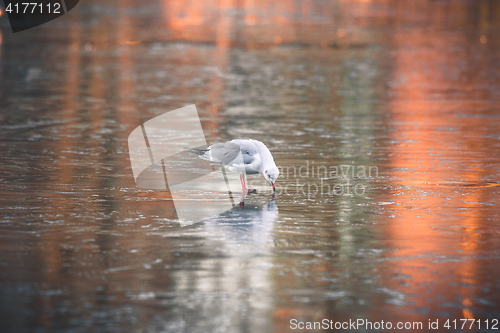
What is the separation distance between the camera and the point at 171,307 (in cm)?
565

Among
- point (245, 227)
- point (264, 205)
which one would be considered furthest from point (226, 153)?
point (245, 227)

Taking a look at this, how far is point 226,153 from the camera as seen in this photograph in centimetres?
912

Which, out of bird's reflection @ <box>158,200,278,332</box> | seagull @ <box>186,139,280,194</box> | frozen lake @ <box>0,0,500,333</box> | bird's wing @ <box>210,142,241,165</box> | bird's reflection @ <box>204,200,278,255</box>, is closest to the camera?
bird's reflection @ <box>158,200,278,332</box>

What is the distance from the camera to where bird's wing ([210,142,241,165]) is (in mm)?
9047

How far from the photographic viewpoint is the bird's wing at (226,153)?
29.7 feet

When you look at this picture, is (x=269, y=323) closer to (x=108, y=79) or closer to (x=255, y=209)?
(x=255, y=209)

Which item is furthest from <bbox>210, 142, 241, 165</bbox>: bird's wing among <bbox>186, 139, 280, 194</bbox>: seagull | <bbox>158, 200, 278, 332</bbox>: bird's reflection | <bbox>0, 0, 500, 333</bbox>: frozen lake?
<bbox>158, 200, 278, 332</bbox>: bird's reflection

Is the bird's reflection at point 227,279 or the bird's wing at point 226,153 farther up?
the bird's wing at point 226,153

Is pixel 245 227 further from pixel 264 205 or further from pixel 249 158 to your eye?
pixel 249 158

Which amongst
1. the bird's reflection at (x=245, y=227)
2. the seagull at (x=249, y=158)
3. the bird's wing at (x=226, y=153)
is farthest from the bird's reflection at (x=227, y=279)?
the bird's wing at (x=226, y=153)

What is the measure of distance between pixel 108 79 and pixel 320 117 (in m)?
7.71

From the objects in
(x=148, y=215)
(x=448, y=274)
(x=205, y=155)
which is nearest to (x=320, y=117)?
(x=205, y=155)

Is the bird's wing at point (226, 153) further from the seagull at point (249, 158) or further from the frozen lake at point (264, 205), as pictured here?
the frozen lake at point (264, 205)

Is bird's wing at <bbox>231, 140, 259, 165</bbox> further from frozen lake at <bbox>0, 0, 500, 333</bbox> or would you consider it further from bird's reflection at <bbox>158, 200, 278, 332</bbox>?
bird's reflection at <bbox>158, 200, 278, 332</bbox>
